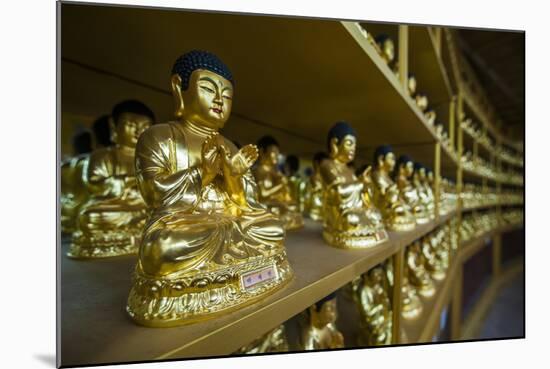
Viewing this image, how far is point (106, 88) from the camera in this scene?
79 centimetres

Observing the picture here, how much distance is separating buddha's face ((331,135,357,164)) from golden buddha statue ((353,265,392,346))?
490 millimetres

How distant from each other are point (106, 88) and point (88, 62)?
0.53ft

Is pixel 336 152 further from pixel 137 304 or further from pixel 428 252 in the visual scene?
pixel 428 252

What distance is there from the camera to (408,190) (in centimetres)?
127

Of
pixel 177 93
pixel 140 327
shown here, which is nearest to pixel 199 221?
pixel 140 327

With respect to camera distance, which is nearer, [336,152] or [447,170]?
[336,152]

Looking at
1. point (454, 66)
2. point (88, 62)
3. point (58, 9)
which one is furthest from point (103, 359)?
point (454, 66)

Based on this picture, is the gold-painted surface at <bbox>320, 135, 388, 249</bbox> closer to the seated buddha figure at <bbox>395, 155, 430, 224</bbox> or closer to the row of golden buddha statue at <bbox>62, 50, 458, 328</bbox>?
the row of golden buddha statue at <bbox>62, 50, 458, 328</bbox>

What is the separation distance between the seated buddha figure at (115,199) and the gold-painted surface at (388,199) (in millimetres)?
1000

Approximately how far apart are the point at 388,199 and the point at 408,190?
285 mm

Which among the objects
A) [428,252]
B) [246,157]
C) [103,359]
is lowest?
[428,252]

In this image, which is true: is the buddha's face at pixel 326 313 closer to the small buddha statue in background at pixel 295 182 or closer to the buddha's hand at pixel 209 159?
the buddha's hand at pixel 209 159

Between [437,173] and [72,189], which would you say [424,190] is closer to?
[437,173]

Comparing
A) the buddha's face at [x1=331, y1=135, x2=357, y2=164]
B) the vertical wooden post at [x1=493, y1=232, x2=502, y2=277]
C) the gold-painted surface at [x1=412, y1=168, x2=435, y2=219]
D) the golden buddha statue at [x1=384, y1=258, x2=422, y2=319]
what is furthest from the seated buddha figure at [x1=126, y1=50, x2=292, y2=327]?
the vertical wooden post at [x1=493, y1=232, x2=502, y2=277]
